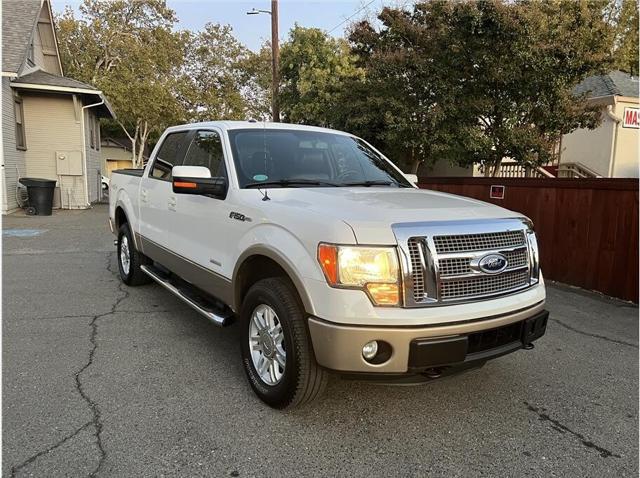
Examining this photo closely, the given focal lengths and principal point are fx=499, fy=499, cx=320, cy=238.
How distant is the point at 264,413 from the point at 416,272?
54.0 inches

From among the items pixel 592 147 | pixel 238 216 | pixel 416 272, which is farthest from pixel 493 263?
pixel 592 147

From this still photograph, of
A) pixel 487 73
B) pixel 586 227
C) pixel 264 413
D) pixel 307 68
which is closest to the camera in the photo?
pixel 264 413

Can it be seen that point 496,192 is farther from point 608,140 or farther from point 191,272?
point 608,140

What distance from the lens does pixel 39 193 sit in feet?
47.1

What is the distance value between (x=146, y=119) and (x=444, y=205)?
2904 cm

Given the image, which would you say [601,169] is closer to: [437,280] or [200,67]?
[437,280]

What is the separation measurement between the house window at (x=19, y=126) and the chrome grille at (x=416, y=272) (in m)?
16.5

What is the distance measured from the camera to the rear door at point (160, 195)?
16.0 feet

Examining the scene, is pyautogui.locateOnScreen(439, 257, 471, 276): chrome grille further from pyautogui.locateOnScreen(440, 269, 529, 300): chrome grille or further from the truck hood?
the truck hood

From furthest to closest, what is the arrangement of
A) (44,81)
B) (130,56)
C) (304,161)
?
(130,56) → (44,81) → (304,161)

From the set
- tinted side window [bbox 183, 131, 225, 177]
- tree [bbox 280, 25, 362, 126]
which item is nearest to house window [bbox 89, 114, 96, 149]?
tree [bbox 280, 25, 362, 126]

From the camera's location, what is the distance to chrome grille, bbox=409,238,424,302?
8.98ft

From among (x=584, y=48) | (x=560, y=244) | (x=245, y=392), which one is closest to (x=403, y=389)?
(x=245, y=392)

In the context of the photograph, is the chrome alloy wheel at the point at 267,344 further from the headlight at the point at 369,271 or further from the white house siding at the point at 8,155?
the white house siding at the point at 8,155
